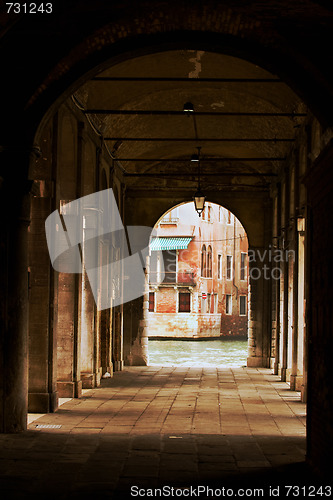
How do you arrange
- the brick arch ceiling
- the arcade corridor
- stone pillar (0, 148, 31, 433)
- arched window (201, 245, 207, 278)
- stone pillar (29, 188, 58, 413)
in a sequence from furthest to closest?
arched window (201, 245, 207, 278) → stone pillar (29, 188, 58, 413) → stone pillar (0, 148, 31, 433) → the brick arch ceiling → the arcade corridor

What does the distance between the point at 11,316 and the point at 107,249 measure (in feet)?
26.8

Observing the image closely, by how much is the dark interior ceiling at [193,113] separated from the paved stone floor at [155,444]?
4860 millimetres

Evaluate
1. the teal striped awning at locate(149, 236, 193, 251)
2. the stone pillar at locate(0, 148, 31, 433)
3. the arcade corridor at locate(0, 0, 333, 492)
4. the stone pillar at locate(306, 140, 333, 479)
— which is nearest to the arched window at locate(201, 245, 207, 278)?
the teal striped awning at locate(149, 236, 193, 251)

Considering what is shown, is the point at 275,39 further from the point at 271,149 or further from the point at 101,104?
the point at 271,149

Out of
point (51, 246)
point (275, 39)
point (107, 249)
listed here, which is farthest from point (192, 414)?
point (107, 249)

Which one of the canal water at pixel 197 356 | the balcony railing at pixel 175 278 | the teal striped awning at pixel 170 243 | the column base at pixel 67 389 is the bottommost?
the canal water at pixel 197 356

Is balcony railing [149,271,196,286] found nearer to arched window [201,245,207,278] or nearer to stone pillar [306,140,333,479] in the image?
arched window [201,245,207,278]

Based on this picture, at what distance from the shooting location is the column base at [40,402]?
10.1 meters

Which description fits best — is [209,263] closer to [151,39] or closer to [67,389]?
[67,389]

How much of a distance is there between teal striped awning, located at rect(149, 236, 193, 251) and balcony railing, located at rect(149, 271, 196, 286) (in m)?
1.80

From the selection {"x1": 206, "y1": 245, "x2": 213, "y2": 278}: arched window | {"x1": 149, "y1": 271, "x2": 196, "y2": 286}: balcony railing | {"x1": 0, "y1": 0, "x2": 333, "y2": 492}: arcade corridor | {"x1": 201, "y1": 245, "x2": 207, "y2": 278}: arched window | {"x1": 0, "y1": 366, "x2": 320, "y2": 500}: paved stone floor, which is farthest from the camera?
{"x1": 206, "y1": 245, "x2": 213, "y2": 278}: arched window

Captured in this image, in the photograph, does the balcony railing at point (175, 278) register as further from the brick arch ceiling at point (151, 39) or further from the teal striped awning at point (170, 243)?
the brick arch ceiling at point (151, 39)

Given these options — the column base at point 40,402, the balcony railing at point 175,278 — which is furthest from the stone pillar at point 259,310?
the balcony railing at point 175,278

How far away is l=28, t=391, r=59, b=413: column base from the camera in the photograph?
10109mm
